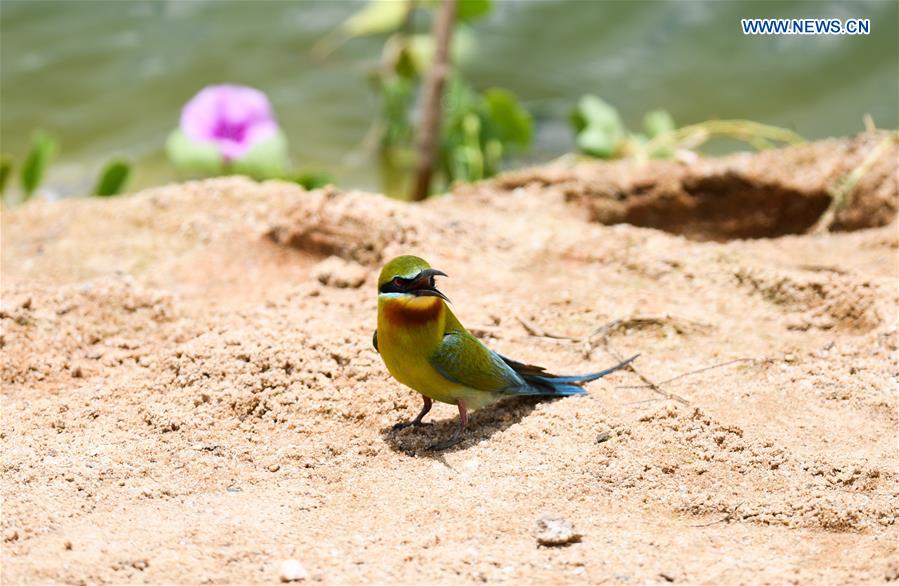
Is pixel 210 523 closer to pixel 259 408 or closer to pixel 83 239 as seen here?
pixel 259 408

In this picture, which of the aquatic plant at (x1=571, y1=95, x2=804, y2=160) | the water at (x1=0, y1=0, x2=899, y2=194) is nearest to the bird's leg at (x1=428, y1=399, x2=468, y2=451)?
the aquatic plant at (x1=571, y1=95, x2=804, y2=160)

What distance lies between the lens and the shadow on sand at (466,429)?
2893mm

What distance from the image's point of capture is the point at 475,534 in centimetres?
245

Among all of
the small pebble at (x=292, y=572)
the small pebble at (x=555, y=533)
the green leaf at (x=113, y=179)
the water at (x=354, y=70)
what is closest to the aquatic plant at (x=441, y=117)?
the water at (x=354, y=70)

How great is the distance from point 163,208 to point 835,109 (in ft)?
17.7

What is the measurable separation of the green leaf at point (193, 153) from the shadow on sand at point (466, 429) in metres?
2.76

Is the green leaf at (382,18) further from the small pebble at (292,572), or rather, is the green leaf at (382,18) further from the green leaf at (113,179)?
the small pebble at (292,572)

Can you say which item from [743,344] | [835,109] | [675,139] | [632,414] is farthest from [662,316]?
[835,109]

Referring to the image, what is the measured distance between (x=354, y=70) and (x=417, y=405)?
6.01 m

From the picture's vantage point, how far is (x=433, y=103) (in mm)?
5840

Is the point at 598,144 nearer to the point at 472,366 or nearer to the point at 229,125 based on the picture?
the point at 229,125

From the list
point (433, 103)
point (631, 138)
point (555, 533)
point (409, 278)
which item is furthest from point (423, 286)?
point (631, 138)

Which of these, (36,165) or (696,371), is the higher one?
(36,165)

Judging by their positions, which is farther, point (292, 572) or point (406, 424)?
point (406, 424)
